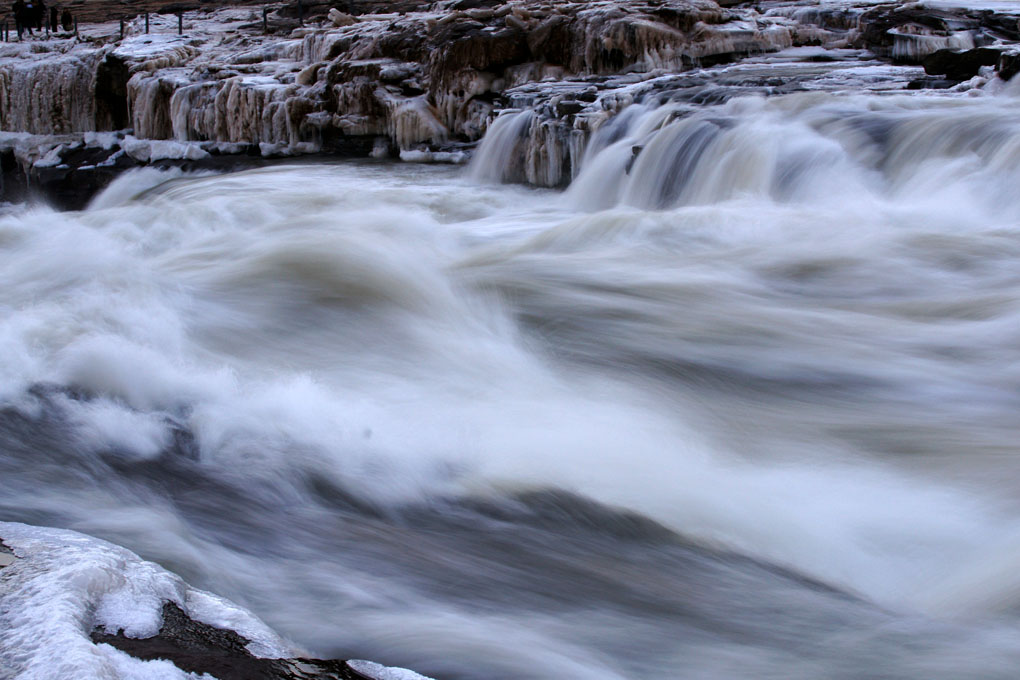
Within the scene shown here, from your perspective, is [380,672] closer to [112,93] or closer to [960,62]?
[960,62]

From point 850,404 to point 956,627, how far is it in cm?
142

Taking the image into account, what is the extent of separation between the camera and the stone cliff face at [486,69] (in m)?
9.05

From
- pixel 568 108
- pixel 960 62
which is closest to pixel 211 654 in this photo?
pixel 568 108

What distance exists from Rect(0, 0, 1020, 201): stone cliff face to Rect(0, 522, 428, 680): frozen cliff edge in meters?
6.59

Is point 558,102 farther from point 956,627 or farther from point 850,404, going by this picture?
point 956,627

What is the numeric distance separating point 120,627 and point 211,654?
179 mm

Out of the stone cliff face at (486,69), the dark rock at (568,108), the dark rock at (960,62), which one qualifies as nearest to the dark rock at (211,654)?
the stone cliff face at (486,69)

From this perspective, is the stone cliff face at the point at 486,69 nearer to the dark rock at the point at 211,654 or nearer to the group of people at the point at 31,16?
the group of people at the point at 31,16

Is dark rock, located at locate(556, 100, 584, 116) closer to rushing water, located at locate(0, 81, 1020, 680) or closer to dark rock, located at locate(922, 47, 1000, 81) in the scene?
rushing water, located at locate(0, 81, 1020, 680)

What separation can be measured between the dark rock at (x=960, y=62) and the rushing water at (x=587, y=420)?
1566mm

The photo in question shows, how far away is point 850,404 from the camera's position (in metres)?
A: 3.55

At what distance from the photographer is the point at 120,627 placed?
1702 mm

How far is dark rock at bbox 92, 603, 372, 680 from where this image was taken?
1.62 meters

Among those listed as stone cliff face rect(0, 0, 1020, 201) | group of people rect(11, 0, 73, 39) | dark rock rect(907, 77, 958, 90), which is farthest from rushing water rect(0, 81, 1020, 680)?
group of people rect(11, 0, 73, 39)
